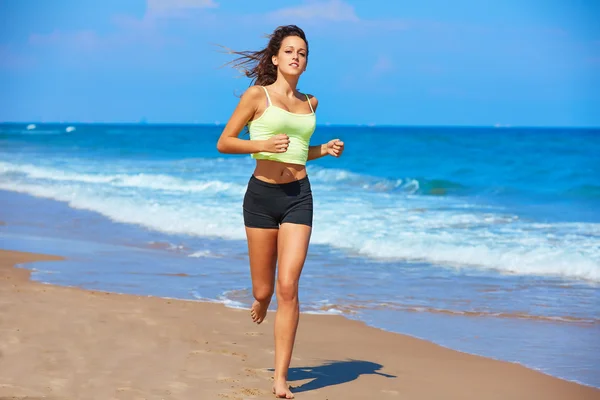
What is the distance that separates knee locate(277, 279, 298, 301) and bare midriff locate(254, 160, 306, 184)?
59 cm

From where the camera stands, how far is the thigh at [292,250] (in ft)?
15.4

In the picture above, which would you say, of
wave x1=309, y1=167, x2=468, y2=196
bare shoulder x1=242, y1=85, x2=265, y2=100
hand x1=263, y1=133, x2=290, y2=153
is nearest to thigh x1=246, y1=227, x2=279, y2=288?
hand x1=263, y1=133, x2=290, y2=153

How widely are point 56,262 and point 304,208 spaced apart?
5.97 m

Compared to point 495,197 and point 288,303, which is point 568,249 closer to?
point 288,303

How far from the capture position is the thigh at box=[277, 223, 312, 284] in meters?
4.69

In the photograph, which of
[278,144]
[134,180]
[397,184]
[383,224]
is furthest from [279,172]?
[397,184]

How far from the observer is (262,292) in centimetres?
509

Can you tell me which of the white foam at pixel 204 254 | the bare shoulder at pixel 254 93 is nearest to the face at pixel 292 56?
the bare shoulder at pixel 254 93

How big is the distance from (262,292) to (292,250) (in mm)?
514

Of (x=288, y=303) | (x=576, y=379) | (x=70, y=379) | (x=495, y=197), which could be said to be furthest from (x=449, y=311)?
(x=495, y=197)

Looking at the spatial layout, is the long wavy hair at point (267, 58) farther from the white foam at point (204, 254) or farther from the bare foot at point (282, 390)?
the white foam at point (204, 254)

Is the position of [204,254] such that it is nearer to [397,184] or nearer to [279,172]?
[279,172]

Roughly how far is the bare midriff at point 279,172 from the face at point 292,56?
0.55 m

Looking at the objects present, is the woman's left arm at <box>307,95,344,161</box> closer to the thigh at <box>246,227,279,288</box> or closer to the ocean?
the thigh at <box>246,227,279,288</box>
